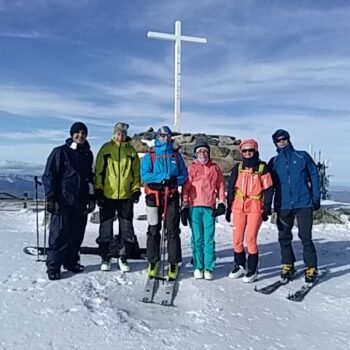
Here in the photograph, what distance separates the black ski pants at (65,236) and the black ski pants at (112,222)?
0.87 ft

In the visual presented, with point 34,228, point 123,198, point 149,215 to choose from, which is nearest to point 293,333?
point 149,215

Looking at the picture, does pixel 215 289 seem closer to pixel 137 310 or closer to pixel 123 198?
pixel 137 310

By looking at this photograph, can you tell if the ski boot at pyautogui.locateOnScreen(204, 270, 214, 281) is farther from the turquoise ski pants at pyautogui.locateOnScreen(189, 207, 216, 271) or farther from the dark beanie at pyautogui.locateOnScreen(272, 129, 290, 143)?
the dark beanie at pyautogui.locateOnScreen(272, 129, 290, 143)

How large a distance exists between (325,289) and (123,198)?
2966 mm

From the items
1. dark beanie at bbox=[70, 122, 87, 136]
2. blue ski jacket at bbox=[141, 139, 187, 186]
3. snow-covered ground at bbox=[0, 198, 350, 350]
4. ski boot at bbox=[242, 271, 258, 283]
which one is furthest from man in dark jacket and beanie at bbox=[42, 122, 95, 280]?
ski boot at bbox=[242, 271, 258, 283]

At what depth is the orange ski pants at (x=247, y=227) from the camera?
630 centimetres

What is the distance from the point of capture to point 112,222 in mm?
6383

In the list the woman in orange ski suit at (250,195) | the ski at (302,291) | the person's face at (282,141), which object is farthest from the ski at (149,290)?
the person's face at (282,141)

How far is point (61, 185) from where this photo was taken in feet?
19.7

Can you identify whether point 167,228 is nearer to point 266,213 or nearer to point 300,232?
point 266,213

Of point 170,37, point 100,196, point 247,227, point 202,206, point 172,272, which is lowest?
point 172,272

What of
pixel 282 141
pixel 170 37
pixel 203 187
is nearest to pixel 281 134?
pixel 282 141

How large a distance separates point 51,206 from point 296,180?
3.26 metres

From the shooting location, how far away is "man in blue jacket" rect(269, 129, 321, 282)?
6461 millimetres
